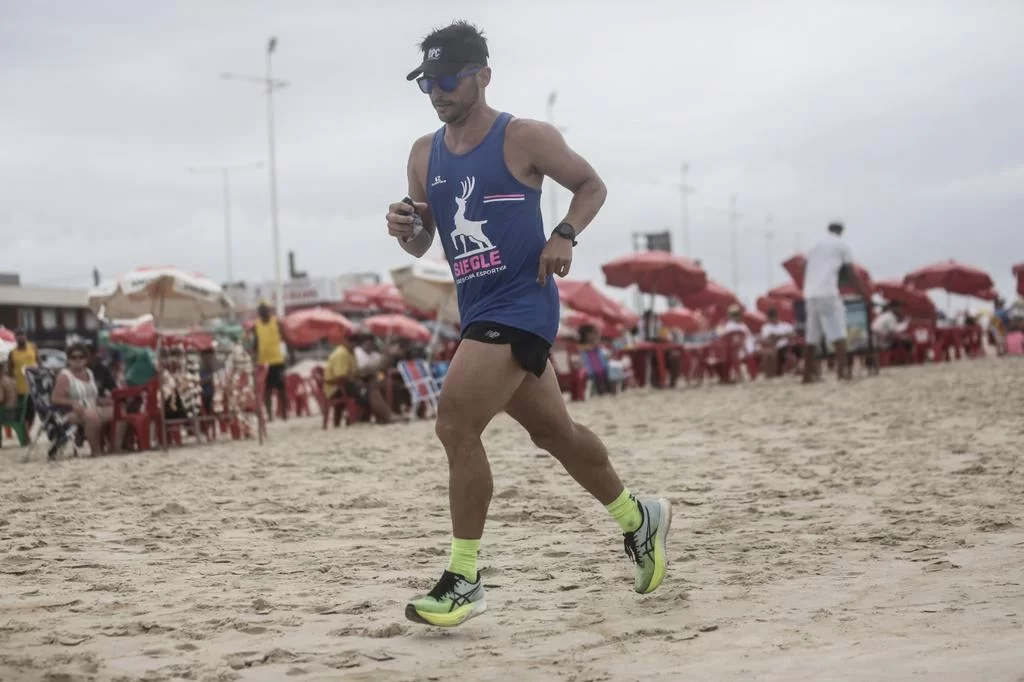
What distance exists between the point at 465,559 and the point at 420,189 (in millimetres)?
1280

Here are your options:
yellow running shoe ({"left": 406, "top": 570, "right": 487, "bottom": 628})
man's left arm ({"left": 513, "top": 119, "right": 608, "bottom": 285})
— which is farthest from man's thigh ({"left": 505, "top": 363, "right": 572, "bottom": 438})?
yellow running shoe ({"left": 406, "top": 570, "right": 487, "bottom": 628})

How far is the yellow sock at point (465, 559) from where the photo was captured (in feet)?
12.6

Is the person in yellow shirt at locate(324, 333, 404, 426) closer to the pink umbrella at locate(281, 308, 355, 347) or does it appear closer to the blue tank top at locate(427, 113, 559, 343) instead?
the pink umbrella at locate(281, 308, 355, 347)

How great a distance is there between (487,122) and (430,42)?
317mm

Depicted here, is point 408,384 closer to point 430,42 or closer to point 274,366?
point 274,366

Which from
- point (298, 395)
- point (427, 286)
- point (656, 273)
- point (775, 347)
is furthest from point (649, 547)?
point (775, 347)

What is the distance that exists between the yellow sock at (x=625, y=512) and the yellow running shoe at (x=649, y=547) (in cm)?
2

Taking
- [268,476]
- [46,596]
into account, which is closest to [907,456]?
[268,476]

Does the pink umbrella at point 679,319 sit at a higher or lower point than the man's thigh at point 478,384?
higher

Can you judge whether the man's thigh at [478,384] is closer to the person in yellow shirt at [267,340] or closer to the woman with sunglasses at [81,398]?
the woman with sunglasses at [81,398]

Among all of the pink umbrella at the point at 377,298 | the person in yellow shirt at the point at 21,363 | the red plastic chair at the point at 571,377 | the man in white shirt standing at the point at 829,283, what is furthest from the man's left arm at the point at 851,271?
the pink umbrella at the point at 377,298

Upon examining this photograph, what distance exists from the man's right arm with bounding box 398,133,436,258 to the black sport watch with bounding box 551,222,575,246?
56 centimetres

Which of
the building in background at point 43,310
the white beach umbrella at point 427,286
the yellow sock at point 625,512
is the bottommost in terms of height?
the yellow sock at point 625,512

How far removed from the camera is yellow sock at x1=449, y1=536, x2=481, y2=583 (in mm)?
3848
